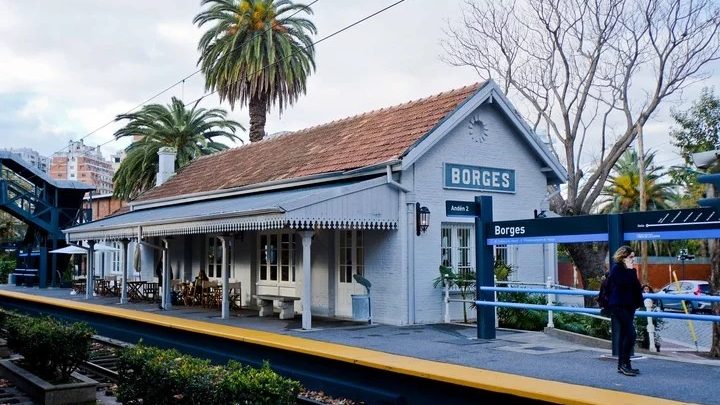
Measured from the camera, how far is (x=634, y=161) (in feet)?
143

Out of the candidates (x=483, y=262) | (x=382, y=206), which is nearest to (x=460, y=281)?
(x=382, y=206)

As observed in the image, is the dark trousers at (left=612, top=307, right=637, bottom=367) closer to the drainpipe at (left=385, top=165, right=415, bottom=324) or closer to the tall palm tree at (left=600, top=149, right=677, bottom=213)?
the drainpipe at (left=385, top=165, right=415, bottom=324)

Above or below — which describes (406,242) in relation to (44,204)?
below

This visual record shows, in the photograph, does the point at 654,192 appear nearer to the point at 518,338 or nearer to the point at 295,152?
the point at 295,152

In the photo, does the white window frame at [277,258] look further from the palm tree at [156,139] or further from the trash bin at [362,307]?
the palm tree at [156,139]

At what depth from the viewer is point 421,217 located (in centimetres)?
1545

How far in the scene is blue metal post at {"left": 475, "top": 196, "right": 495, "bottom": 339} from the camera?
1220 cm

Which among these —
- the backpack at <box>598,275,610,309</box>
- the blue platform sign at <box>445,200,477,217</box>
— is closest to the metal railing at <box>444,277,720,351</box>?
the backpack at <box>598,275,610,309</box>

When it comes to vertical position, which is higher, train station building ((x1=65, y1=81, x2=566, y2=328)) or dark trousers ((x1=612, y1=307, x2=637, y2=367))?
train station building ((x1=65, y1=81, x2=566, y2=328))

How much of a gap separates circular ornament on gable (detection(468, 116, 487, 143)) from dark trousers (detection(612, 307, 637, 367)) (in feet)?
27.6

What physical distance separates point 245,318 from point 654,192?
3362 centimetres

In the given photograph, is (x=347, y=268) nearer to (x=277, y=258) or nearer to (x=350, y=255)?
(x=350, y=255)

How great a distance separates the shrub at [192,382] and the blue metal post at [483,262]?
624 cm

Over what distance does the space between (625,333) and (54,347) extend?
7651mm
